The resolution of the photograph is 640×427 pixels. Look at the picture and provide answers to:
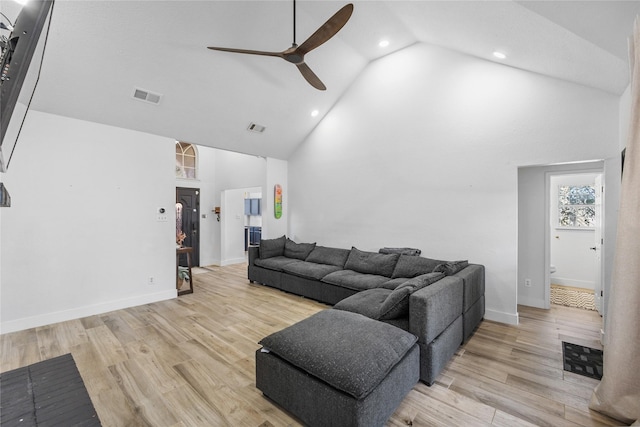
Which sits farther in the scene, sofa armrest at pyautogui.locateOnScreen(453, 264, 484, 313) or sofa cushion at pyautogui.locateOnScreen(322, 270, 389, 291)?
sofa cushion at pyautogui.locateOnScreen(322, 270, 389, 291)

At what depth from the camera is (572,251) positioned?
4957mm

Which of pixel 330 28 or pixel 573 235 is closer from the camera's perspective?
pixel 330 28

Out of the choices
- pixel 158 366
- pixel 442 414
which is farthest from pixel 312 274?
pixel 442 414

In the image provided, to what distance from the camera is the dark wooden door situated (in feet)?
22.7

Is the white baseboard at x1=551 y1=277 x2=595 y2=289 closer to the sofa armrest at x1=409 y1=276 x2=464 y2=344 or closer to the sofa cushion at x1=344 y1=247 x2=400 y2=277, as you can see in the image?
the sofa cushion at x1=344 y1=247 x2=400 y2=277

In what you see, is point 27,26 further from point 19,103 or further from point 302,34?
point 302,34

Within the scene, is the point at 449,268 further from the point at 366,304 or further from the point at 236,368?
the point at 236,368

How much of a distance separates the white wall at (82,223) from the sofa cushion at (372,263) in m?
3.13

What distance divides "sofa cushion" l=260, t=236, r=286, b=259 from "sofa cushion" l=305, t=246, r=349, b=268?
0.78 meters

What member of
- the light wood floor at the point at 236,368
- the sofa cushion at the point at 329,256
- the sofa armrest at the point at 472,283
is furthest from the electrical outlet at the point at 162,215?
the sofa armrest at the point at 472,283

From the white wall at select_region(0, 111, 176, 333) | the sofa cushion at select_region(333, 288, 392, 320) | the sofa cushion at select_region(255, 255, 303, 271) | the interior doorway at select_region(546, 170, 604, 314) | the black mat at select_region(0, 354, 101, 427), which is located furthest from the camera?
the sofa cushion at select_region(255, 255, 303, 271)


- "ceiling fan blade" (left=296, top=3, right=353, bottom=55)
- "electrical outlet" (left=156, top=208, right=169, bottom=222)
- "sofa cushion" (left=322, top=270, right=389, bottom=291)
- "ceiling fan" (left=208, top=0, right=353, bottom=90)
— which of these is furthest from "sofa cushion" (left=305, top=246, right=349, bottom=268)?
"ceiling fan blade" (left=296, top=3, right=353, bottom=55)

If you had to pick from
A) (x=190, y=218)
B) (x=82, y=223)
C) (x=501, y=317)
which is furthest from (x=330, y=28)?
(x=190, y=218)

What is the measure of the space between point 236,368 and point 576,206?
629cm
